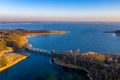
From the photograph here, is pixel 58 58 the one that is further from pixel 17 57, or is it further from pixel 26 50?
pixel 26 50

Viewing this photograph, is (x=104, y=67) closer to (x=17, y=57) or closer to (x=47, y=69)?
(x=47, y=69)

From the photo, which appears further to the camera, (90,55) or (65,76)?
(90,55)

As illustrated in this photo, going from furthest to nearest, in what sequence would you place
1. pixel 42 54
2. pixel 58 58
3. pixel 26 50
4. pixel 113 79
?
pixel 26 50 < pixel 42 54 < pixel 58 58 < pixel 113 79

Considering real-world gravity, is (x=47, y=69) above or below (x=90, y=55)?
below

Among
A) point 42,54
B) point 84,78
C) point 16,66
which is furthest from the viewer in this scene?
point 42,54

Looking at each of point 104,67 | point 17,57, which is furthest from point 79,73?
point 17,57

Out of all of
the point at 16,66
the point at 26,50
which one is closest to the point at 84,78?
the point at 16,66
